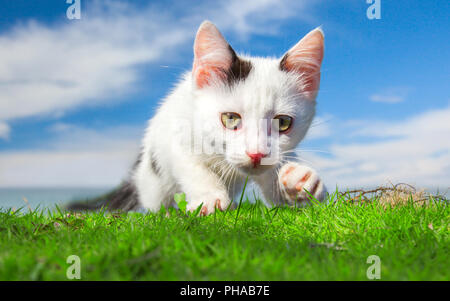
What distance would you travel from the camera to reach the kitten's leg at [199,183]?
282cm

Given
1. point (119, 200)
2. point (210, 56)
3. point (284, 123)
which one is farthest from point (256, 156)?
point (119, 200)

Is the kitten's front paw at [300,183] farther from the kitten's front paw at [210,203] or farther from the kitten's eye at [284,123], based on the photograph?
the kitten's front paw at [210,203]

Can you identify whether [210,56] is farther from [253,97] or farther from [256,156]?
[256,156]

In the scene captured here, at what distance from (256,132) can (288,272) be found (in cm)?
131

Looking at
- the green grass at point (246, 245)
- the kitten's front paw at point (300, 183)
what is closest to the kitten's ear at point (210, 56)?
the kitten's front paw at point (300, 183)

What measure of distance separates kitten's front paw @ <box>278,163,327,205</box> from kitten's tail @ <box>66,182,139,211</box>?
1753 millimetres

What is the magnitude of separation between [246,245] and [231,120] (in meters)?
1.18

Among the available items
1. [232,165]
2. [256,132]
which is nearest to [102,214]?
[232,165]

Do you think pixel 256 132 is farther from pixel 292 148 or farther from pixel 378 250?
pixel 378 250

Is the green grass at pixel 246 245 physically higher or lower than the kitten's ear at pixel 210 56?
lower

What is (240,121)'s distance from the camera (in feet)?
8.43

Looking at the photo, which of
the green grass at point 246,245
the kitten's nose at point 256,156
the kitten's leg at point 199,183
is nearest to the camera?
the green grass at point 246,245

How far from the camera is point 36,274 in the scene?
4.01ft

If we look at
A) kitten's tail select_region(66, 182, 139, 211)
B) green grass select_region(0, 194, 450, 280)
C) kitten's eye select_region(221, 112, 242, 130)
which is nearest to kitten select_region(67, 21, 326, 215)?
kitten's eye select_region(221, 112, 242, 130)
